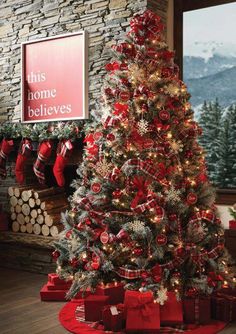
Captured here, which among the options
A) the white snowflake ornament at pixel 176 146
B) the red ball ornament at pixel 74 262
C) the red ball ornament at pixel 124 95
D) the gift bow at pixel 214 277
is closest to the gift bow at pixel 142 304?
the gift bow at pixel 214 277

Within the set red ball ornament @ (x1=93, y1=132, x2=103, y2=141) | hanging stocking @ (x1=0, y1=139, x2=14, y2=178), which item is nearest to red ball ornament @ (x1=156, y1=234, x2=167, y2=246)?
red ball ornament @ (x1=93, y1=132, x2=103, y2=141)

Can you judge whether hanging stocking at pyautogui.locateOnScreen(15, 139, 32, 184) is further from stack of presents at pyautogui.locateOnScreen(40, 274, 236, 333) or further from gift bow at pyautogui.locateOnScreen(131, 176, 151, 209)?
stack of presents at pyautogui.locateOnScreen(40, 274, 236, 333)

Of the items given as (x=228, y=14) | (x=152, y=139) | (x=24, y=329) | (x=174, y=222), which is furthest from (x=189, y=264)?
(x=228, y=14)

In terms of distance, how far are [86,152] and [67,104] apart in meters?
1.02

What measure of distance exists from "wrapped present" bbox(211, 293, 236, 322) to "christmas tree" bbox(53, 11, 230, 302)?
0.35 ft

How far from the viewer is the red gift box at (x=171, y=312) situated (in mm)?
3129

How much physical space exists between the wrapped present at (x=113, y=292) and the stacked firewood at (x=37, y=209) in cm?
123

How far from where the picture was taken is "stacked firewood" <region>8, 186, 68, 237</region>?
458cm

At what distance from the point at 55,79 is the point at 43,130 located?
51 centimetres

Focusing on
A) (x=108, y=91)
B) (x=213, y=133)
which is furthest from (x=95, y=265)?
(x=213, y=133)

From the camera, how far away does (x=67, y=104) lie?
14.7 feet

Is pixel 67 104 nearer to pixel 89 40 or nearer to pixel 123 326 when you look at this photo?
pixel 89 40

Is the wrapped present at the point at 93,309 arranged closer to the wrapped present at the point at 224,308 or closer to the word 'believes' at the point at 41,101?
the wrapped present at the point at 224,308

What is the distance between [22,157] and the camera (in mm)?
4695
